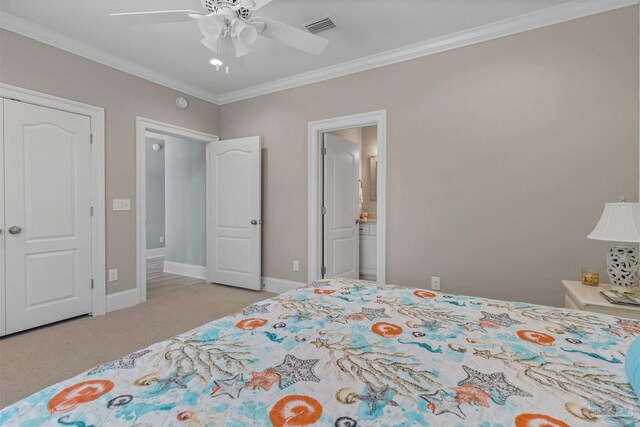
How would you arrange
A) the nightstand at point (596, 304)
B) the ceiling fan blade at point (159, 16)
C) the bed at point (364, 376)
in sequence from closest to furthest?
the bed at point (364, 376) < the nightstand at point (596, 304) < the ceiling fan blade at point (159, 16)

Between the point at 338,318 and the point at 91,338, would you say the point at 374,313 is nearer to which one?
the point at 338,318

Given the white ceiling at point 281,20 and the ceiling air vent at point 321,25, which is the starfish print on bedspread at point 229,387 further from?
the ceiling air vent at point 321,25

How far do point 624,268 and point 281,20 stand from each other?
3019 millimetres

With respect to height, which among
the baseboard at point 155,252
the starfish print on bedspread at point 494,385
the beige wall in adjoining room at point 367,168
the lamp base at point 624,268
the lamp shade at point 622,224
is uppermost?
the beige wall in adjoining room at point 367,168

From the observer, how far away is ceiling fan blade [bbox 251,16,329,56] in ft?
6.82

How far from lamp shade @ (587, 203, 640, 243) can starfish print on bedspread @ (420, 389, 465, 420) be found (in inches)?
66.9

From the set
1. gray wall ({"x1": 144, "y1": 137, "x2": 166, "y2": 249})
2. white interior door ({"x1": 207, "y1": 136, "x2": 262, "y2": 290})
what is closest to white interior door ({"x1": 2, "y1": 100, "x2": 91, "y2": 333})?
white interior door ({"x1": 207, "y1": 136, "x2": 262, "y2": 290})

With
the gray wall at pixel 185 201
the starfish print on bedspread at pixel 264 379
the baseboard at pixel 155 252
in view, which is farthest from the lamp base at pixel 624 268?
the baseboard at pixel 155 252

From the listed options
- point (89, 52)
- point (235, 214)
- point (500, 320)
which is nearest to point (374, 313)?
point (500, 320)

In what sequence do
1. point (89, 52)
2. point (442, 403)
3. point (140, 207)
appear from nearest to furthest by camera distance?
point (442, 403)
point (89, 52)
point (140, 207)

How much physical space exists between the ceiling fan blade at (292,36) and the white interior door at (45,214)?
219cm

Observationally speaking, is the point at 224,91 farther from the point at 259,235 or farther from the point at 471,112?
the point at 471,112

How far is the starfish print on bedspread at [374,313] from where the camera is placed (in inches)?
54.4

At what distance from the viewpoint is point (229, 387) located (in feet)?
2.78
